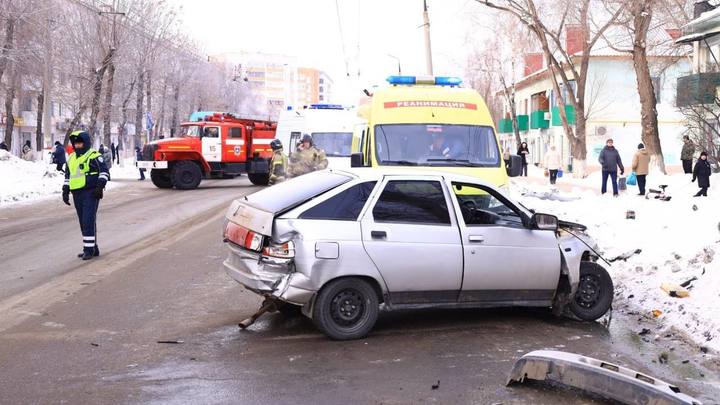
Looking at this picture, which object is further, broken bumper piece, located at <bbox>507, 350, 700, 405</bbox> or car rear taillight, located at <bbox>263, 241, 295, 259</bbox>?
car rear taillight, located at <bbox>263, 241, 295, 259</bbox>

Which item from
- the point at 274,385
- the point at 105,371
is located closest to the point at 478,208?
the point at 274,385

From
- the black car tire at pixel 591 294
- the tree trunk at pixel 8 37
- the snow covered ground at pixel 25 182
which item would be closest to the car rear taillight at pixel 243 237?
the black car tire at pixel 591 294

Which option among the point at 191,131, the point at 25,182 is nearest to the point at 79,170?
the point at 191,131

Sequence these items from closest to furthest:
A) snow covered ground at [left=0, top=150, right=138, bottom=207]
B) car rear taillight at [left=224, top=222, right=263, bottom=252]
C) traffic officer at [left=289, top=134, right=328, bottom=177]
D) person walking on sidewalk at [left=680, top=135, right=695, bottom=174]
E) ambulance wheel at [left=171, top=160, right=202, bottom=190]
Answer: car rear taillight at [left=224, top=222, right=263, bottom=252], traffic officer at [left=289, top=134, right=328, bottom=177], person walking on sidewalk at [left=680, top=135, right=695, bottom=174], snow covered ground at [left=0, top=150, right=138, bottom=207], ambulance wheel at [left=171, top=160, right=202, bottom=190]

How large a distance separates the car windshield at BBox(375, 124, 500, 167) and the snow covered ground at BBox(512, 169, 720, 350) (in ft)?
7.47

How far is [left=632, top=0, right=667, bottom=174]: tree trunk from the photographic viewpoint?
25.0 metres

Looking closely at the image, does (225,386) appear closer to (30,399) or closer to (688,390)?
(30,399)

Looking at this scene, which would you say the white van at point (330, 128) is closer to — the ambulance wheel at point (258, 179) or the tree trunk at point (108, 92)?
the ambulance wheel at point (258, 179)

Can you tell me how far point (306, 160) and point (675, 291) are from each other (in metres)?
7.21

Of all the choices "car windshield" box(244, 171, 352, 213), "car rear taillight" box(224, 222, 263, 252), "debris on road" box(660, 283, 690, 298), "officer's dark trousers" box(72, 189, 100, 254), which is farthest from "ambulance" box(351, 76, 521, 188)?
"car rear taillight" box(224, 222, 263, 252)

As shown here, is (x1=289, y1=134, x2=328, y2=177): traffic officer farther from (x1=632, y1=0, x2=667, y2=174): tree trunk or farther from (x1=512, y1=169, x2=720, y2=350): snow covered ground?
(x1=632, y1=0, x2=667, y2=174): tree trunk

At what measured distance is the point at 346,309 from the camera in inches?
251

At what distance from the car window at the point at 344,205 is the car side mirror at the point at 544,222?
1.57 metres

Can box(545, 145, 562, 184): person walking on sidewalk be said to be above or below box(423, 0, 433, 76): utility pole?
below
